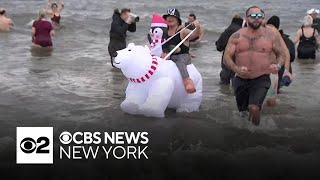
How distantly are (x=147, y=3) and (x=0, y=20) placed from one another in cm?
1903

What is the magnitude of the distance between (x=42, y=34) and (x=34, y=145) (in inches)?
363

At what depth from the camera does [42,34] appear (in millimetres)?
15492

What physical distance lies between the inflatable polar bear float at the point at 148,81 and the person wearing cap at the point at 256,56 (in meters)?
1.04

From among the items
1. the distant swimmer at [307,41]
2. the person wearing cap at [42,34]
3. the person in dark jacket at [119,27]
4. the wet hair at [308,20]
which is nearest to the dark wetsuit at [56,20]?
the person wearing cap at [42,34]

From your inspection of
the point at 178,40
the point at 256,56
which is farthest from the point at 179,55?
the point at 256,56

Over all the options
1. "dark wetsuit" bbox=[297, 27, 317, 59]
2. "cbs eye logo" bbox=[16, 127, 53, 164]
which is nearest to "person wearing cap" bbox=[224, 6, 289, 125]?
"cbs eye logo" bbox=[16, 127, 53, 164]

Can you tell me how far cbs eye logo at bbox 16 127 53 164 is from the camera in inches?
255

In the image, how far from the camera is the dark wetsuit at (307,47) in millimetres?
14109

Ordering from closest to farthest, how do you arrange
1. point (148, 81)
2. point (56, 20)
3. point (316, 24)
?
point (148, 81)
point (316, 24)
point (56, 20)

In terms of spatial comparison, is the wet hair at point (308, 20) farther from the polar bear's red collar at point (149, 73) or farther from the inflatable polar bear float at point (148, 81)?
the polar bear's red collar at point (149, 73)

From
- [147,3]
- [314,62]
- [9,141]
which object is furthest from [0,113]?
[147,3]

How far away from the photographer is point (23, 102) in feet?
29.7

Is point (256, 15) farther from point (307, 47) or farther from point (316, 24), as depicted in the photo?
point (316, 24)

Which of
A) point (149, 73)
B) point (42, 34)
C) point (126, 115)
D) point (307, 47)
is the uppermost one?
point (149, 73)
